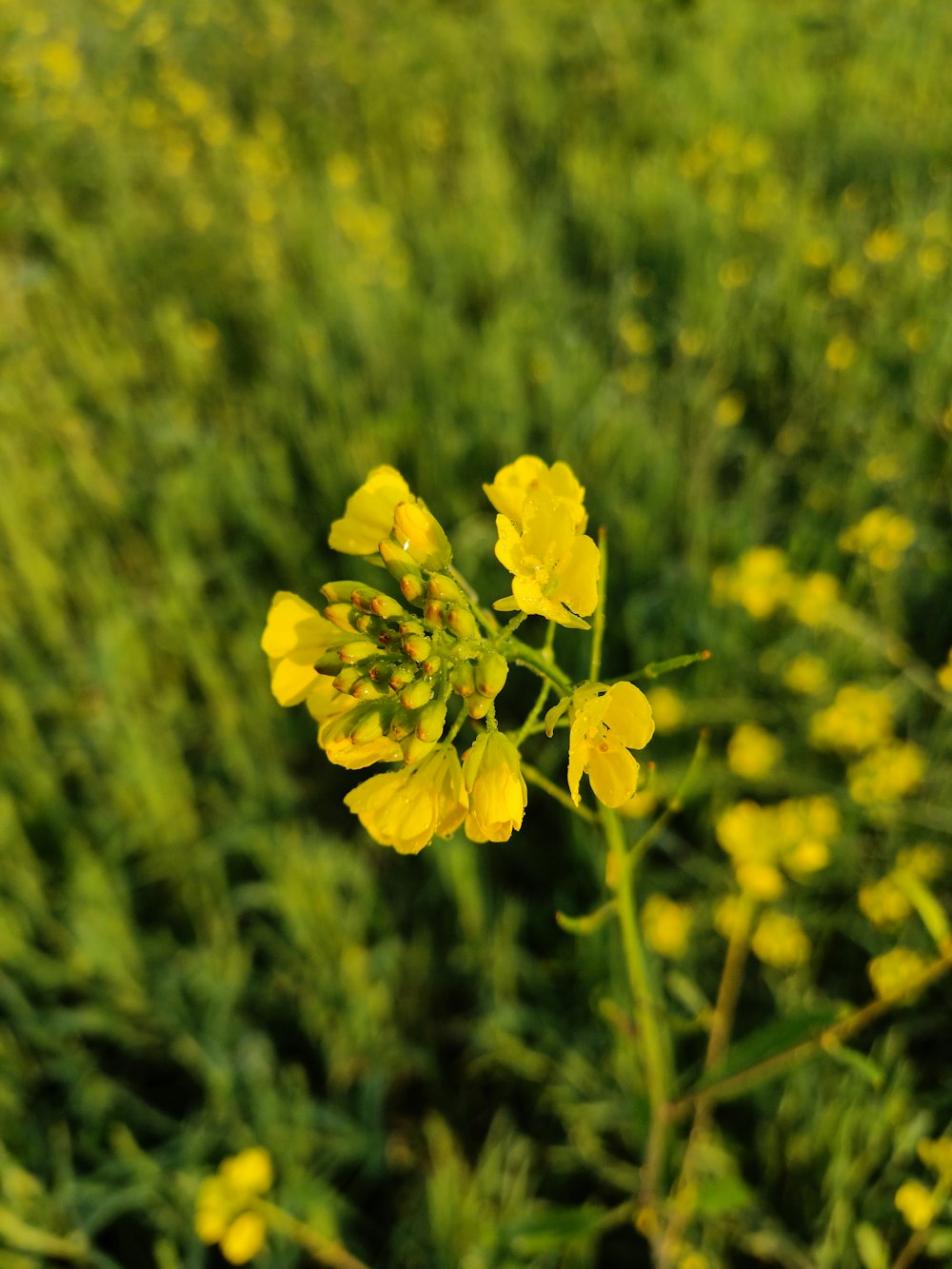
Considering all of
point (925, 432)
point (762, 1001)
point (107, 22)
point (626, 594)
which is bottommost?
point (762, 1001)

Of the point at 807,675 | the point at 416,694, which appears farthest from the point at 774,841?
the point at 416,694

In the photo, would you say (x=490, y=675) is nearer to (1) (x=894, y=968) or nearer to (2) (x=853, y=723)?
(1) (x=894, y=968)

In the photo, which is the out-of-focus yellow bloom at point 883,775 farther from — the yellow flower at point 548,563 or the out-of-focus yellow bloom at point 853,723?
the yellow flower at point 548,563

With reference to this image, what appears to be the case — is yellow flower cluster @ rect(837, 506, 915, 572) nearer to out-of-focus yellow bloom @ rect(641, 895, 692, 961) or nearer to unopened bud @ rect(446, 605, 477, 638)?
out-of-focus yellow bloom @ rect(641, 895, 692, 961)

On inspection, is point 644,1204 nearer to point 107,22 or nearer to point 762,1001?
point 762,1001

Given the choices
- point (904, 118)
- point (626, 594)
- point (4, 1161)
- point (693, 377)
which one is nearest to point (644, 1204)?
point (4, 1161)

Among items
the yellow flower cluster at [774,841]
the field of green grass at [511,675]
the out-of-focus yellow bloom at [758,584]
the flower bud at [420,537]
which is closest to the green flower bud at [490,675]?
the flower bud at [420,537]
